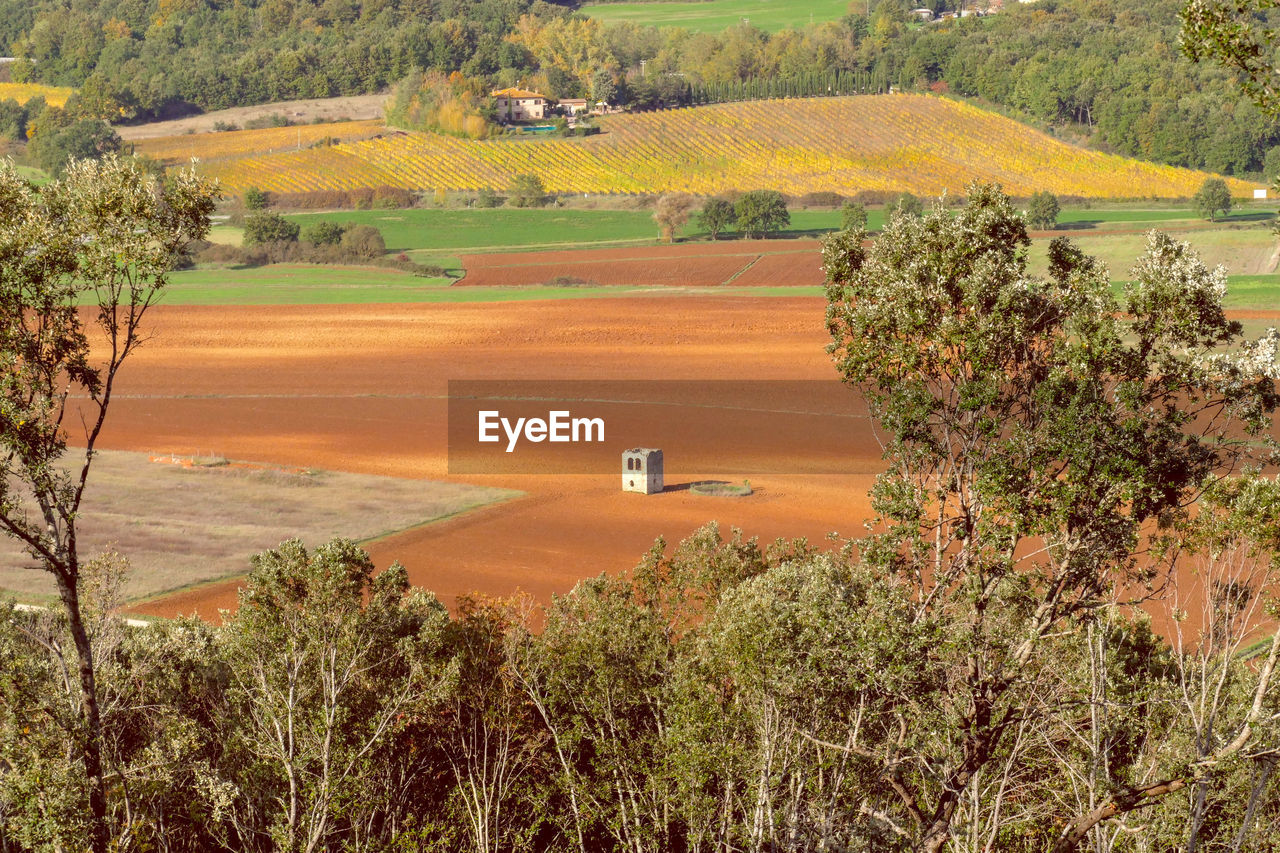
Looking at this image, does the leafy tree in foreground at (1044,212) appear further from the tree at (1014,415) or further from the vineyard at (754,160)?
the tree at (1014,415)

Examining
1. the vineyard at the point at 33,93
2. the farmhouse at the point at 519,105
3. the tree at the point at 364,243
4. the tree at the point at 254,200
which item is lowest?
the tree at the point at 364,243

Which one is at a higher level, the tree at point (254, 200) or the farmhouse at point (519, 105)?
the farmhouse at point (519, 105)

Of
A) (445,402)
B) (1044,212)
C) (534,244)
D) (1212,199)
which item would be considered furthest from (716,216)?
(445,402)

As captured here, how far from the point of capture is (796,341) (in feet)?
248

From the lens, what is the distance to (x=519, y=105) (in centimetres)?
17312

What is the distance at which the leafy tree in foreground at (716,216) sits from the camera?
116438 millimetres

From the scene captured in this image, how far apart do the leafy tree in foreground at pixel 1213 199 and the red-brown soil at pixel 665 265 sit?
37600 millimetres

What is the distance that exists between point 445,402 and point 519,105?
117 m

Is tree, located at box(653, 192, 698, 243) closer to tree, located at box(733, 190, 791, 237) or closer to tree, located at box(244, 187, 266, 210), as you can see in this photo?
tree, located at box(733, 190, 791, 237)

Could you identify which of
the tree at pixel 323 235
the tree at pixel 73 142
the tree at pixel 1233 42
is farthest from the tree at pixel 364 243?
the tree at pixel 1233 42

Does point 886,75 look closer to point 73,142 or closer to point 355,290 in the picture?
point 73,142

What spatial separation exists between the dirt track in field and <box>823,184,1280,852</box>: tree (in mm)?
22174

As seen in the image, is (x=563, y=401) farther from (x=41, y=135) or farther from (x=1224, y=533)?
(x=41, y=135)

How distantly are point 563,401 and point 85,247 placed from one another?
4616cm
